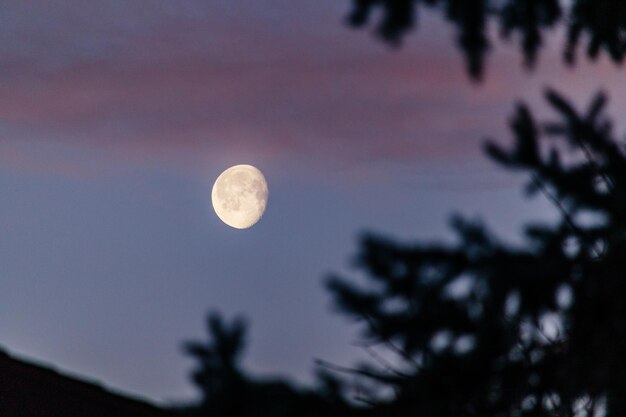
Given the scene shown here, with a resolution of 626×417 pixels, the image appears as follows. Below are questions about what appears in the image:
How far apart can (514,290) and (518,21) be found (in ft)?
7.49

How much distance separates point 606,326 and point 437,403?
0.94m

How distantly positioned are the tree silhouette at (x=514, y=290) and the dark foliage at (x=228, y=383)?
72cm

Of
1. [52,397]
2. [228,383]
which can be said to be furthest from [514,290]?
[52,397]

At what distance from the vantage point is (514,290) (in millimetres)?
4332

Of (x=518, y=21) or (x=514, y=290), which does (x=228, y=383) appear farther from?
(x=518, y=21)

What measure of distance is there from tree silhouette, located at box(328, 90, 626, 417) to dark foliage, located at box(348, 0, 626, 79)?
2.32ft

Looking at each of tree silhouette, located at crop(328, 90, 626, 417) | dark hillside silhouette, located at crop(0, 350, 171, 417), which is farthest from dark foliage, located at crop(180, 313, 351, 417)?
dark hillside silhouette, located at crop(0, 350, 171, 417)

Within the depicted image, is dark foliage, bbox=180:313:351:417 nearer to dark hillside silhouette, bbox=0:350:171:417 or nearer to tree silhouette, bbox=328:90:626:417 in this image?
tree silhouette, bbox=328:90:626:417

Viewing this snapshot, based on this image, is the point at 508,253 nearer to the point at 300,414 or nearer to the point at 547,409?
the point at 300,414

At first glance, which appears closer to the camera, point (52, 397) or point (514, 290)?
point (514, 290)

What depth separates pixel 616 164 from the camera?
16.0 ft

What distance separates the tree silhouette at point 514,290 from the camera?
14.9 feet

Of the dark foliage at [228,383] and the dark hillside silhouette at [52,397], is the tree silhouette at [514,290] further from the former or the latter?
the dark hillside silhouette at [52,397]

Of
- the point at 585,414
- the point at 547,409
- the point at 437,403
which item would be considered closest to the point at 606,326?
the point at 437,403
